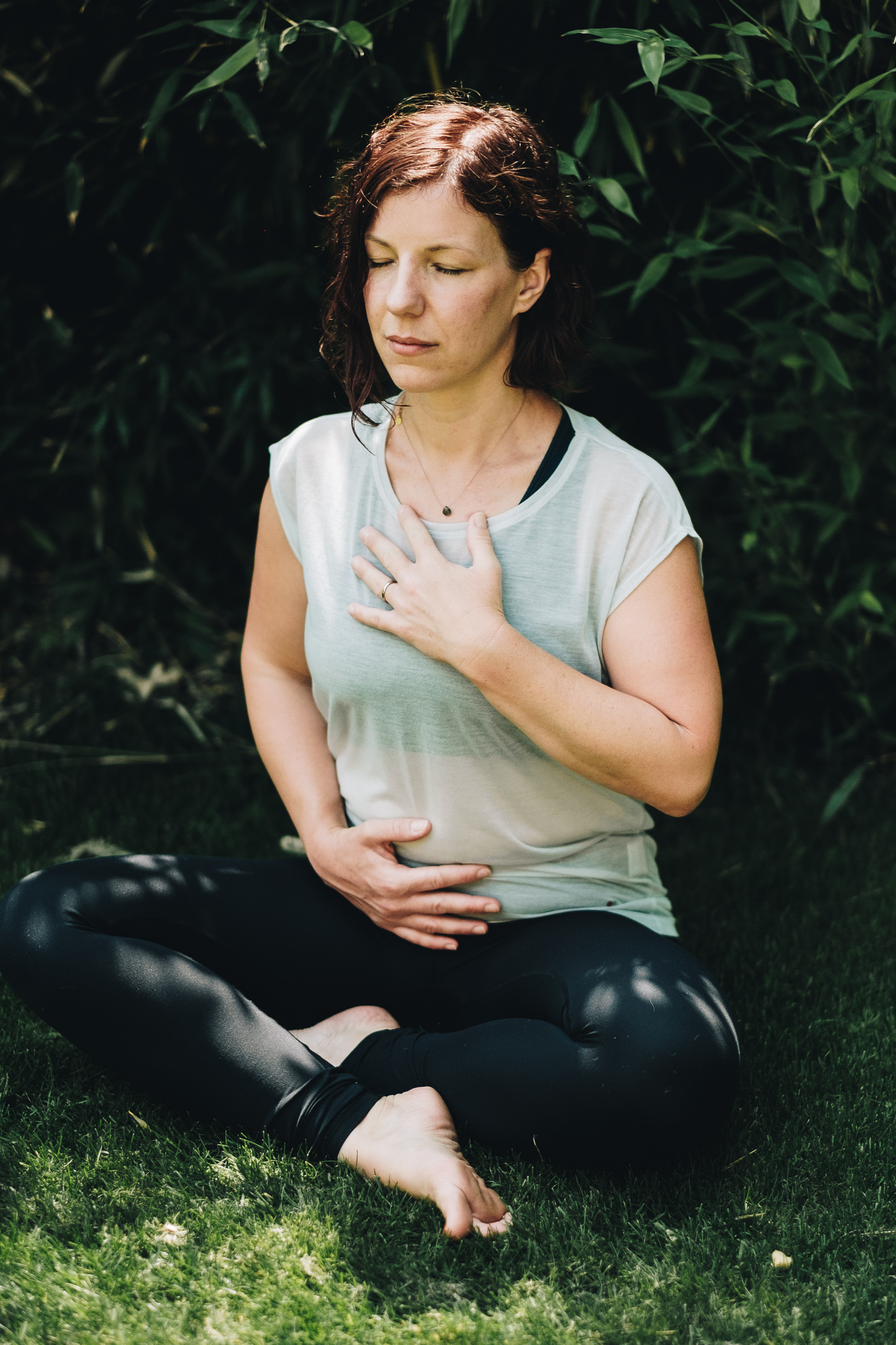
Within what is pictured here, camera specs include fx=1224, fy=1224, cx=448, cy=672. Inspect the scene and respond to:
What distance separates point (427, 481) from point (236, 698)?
4.70ft

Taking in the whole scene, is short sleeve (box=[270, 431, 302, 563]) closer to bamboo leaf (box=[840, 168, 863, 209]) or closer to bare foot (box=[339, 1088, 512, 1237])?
bare foot (box=[339, 1088, 512, 1237])

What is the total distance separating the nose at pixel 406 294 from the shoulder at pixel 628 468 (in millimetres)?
309

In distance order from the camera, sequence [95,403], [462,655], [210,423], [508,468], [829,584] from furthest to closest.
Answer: [210,423], [95,403], [829,584], [508,468], [462,655]

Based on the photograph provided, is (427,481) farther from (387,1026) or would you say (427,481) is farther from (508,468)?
(387,1026)

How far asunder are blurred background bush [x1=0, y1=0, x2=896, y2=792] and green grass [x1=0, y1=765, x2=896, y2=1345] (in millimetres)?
1034

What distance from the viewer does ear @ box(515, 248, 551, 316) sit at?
170 cm

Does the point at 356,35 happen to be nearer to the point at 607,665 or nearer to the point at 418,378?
the point at 418,378

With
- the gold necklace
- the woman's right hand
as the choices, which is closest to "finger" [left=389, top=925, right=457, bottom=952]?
the woman's right hand

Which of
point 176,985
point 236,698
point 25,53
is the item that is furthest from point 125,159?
point 176,985

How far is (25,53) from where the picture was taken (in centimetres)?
252

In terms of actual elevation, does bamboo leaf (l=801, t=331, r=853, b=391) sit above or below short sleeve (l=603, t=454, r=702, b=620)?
above

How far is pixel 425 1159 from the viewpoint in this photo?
1.49 meters

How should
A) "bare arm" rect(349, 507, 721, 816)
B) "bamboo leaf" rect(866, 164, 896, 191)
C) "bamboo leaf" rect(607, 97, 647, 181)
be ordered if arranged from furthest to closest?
"bamboo leaf" rect(607, 97, 647, 181) < "bamboo leaf" rect(866, 164, 896, 191) < "bare arm" rect(349, 507, 721, 816)

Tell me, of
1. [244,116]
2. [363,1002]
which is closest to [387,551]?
[363,1002]
